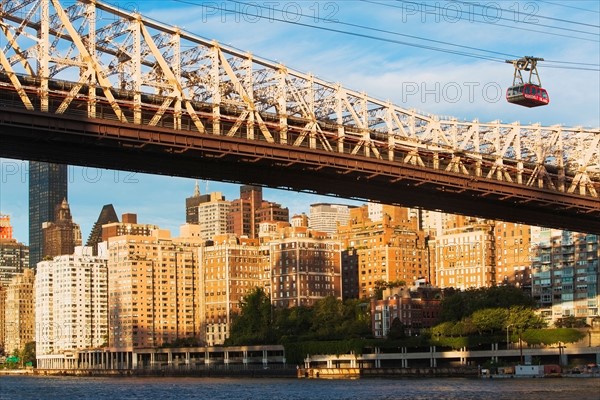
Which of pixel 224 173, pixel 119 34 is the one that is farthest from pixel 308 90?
pixel 119 34

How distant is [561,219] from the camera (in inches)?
3531

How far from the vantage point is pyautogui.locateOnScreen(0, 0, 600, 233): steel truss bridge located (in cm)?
6062

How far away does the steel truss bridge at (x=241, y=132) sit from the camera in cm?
6062

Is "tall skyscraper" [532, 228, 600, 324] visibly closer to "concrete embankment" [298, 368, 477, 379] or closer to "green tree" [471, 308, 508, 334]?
"green tree" [471, 308, 508, 334]

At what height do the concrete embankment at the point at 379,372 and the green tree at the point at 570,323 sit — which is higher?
the green tree at the point at 570,323

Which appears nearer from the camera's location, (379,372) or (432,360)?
(379,372)

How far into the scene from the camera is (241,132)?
68562 mm

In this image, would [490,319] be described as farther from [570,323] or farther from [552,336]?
[570,323]

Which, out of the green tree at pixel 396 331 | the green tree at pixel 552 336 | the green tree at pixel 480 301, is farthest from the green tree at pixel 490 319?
the green tree at pixel 396 331

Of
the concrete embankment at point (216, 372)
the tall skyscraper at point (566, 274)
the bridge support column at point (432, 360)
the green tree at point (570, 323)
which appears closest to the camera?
the green tree at point (570, 323)

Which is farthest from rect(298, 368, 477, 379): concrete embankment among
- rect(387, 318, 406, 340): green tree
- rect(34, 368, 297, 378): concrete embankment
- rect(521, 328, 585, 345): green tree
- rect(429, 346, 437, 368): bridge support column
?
rect(521, 328, 585, 345): green tree

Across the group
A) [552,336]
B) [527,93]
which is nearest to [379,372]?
[552,336]

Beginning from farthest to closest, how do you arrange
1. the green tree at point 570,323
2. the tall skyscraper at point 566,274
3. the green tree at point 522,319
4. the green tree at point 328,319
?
1. the green tree at point 328,319
2. the tall skyscraper at point 566,274
3. the green tree at point 570,323
4. the green tree at point 522,319

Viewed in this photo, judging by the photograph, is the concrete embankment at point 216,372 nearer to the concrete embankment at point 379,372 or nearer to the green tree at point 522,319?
the concrete embankment at point 379,372
